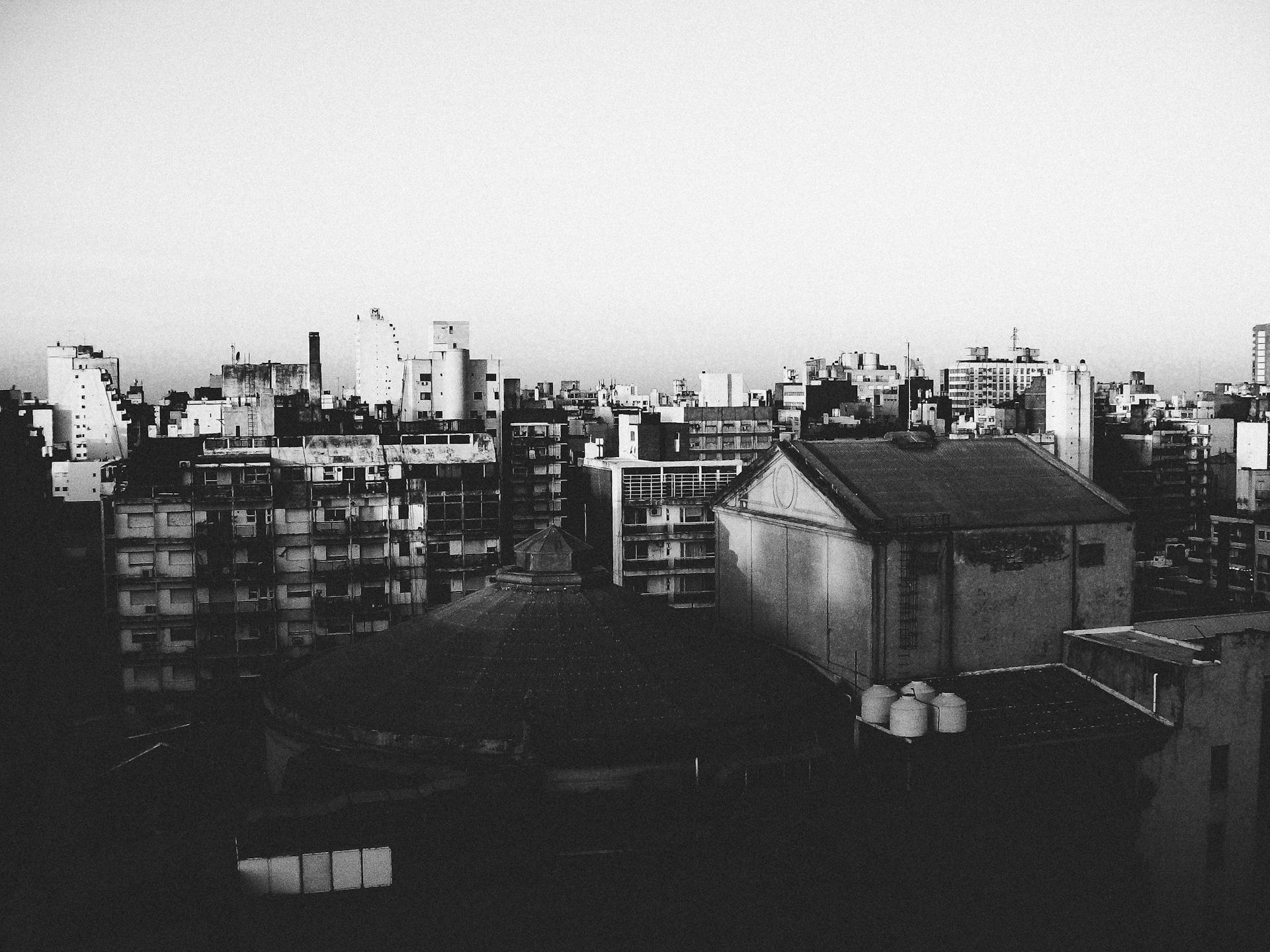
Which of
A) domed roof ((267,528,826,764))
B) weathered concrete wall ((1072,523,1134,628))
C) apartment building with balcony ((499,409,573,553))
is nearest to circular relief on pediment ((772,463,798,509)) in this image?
domed roof ((267,528,826,764))

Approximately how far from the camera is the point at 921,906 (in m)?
25.5

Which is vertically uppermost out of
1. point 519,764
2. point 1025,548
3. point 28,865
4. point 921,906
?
point 1025,548

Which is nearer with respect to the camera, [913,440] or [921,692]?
[921,692]

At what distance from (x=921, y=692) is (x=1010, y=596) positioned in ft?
19.8

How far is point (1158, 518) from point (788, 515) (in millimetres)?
77501

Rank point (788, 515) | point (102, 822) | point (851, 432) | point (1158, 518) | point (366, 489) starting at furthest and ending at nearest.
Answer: point (851, 432)
point (1158, 518)
point (366, 489)
point (788, 515)
point (102, 822)

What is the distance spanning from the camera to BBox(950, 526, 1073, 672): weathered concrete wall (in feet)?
104

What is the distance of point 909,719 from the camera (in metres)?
26.9

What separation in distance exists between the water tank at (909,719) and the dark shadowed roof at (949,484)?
5.39m

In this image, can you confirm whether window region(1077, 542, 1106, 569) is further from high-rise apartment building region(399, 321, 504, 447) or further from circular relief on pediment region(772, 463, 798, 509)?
high-rise apartment building region(399, 321, 504, 447)

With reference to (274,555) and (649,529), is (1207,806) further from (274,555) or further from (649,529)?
(274,555)

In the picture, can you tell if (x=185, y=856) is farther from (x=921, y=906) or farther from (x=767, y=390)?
(x=767, y=390)

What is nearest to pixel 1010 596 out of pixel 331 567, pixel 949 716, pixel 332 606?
pixel 949 716

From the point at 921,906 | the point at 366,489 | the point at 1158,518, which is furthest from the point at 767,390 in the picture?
the point at 921,906
